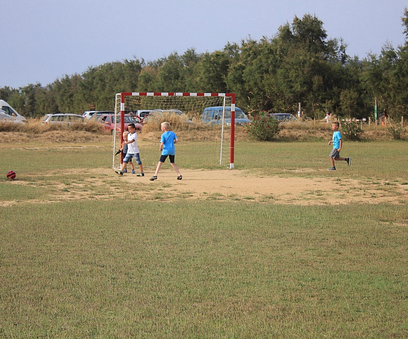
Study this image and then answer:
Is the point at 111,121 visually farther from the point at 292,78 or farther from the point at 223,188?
the point at 223,188

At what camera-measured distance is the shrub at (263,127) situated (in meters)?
32.5

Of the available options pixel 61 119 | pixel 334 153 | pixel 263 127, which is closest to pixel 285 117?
pixel 263 127

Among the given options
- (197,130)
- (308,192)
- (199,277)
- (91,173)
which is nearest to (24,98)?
(197,130)

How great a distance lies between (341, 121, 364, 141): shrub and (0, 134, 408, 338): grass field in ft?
74.7

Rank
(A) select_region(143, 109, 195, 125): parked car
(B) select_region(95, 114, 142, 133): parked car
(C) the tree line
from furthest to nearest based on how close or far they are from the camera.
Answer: (C) the tree line, (B) select_region(95, 114, 142, 133): parked car, (A) select_region(143, 109, 195, 125): parked car

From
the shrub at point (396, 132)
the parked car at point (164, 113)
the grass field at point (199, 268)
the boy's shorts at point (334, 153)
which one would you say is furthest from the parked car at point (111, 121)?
the grass field at point (199, 268)

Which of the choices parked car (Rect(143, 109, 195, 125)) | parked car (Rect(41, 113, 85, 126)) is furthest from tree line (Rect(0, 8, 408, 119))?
parked car (Rect(41, 113, 85, 126))

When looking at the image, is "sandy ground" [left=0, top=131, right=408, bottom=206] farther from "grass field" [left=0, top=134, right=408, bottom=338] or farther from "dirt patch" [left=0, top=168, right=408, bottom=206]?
"grass field" [left=0, top=134, right=408, bottom=338]

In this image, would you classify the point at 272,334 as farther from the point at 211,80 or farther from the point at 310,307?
the point at 211,80

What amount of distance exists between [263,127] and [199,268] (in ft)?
88.6

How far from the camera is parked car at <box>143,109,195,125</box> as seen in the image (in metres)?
33.7

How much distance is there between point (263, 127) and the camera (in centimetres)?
3247

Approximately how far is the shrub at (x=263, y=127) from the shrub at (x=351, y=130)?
419cm

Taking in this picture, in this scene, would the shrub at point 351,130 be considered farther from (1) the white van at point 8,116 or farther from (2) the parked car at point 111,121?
(1) the white van at point 8,116
